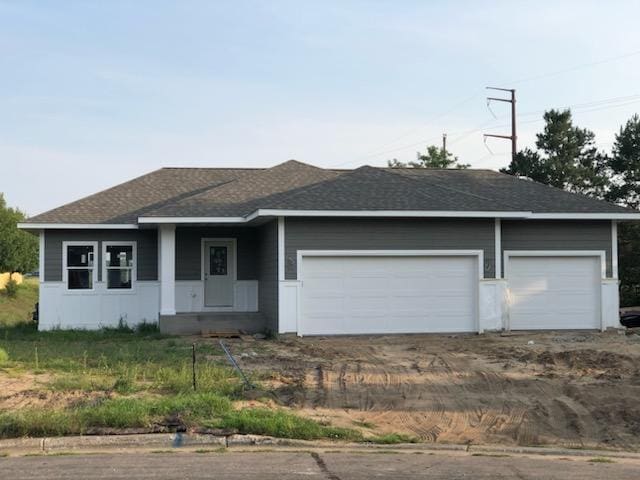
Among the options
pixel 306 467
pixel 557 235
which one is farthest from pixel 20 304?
pixel 306 467

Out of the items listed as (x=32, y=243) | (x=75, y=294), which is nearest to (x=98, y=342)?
(x=75, y=294)

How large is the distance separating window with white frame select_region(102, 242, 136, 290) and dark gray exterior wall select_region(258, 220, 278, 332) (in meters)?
3.92

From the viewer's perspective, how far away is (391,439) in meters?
8.63

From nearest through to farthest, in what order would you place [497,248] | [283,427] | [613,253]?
[283,427]
[497,248]
[613,253]

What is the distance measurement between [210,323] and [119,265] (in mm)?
3949

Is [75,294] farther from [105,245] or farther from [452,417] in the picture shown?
[452,417]

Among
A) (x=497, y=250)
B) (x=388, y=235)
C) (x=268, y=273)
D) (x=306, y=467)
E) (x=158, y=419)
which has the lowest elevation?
(x=306, y=467)

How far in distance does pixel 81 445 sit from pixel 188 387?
8.00 feet

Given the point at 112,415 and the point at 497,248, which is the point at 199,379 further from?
the point at 497,248

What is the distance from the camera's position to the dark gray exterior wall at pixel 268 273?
1859 cm

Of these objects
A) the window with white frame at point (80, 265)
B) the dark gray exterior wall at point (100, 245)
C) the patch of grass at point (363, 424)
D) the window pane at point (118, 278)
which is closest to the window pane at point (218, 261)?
the dark gray exterior wall at point (100, 245)

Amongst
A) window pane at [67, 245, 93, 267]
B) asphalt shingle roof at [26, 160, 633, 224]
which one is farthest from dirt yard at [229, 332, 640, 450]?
window pane at [67, 245, 93, 267]

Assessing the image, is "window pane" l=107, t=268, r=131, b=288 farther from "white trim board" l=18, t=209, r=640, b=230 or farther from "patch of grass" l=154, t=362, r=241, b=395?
"patch of grass" l=154, t=362, r=241, b=395

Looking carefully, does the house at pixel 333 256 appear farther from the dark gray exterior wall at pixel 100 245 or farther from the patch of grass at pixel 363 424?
the patch of grass at pixel 363 424
